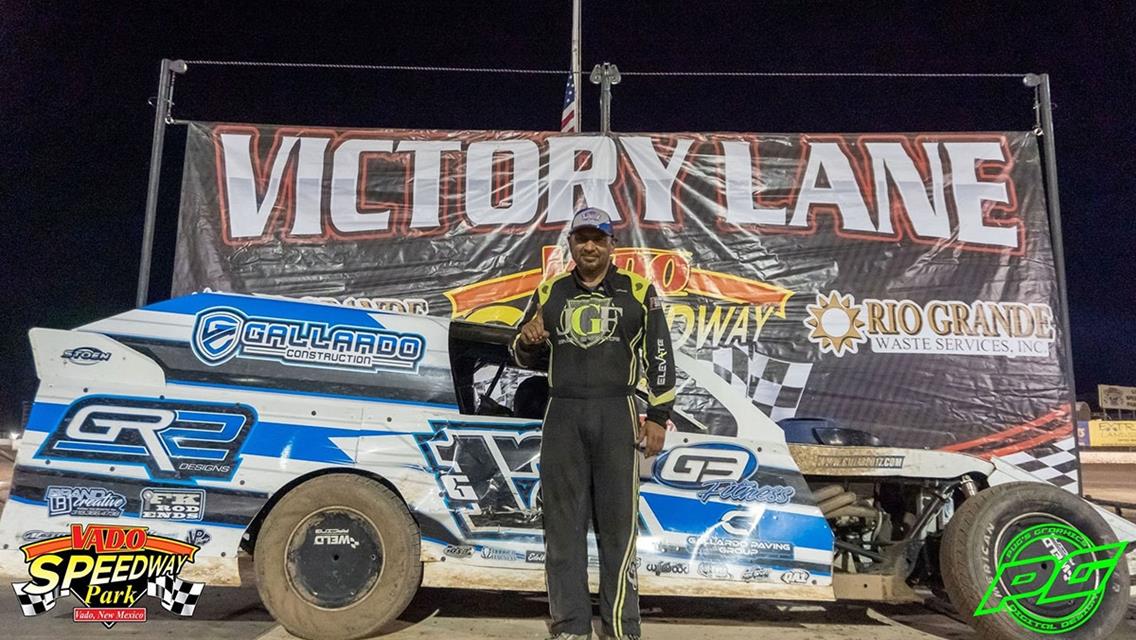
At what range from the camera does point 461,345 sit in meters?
3.81

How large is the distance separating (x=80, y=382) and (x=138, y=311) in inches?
16.2

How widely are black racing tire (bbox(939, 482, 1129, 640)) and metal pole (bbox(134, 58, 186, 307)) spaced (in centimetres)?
595

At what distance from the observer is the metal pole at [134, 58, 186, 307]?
227 inches

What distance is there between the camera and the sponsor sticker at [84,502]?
320 centimetres

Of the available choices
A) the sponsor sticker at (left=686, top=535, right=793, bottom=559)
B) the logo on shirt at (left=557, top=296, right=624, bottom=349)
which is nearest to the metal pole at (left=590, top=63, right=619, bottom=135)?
the logo on shirt at (left=557, top=296, right=624, bottom=349)

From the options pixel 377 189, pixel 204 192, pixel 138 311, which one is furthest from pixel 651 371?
pixel 204 192

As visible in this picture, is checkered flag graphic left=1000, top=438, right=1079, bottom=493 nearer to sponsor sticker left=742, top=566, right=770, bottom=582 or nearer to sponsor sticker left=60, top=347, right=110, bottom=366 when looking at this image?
sponsor sticker left=742, top=566, right=770, bottom=582

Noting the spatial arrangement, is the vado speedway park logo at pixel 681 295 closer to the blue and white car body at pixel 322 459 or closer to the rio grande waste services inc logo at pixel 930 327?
the rio grande waste services inc logo at pixel 930 327

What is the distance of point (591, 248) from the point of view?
10.1ft

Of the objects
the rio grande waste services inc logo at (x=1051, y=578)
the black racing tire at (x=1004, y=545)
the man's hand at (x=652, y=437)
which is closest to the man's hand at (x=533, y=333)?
the man's hand at (x=652, y=437)

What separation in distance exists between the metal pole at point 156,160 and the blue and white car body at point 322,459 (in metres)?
2.70

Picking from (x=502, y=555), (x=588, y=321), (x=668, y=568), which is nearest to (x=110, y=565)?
(x=502, y=555)

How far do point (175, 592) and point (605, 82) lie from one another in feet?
16.3

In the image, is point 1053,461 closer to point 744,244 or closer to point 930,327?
point 930,327
